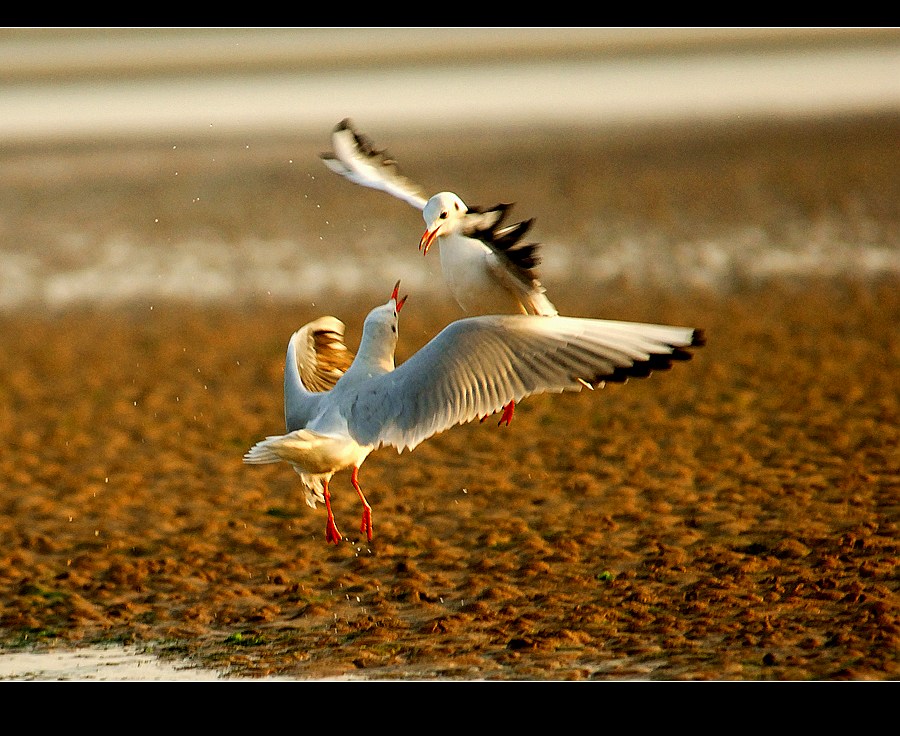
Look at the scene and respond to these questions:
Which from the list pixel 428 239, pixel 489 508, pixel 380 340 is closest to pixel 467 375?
pixel 380 340

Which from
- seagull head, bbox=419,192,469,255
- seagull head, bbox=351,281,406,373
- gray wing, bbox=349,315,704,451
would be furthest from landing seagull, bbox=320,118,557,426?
gray wing, bbox=349,315,704,451

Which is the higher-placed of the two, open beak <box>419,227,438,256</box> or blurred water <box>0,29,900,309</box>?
blurred water <box>0,29,900,309</box>

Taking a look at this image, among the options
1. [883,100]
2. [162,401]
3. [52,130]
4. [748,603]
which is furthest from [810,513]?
[52,130]

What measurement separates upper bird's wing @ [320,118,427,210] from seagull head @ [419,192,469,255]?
18.8 inches

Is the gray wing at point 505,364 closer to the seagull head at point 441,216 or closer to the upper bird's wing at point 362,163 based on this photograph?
the seagull head at point 441,216

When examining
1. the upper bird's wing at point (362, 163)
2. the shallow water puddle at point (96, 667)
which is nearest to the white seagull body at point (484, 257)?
the upper bird's wing at point (362, 163)

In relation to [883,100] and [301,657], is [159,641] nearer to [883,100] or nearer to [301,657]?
[301,657]

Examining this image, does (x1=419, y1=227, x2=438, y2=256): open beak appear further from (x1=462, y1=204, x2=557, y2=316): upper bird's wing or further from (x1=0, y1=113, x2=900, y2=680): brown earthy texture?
(x1=0, y1=113, x2=900, y2=680): brown earthy texture

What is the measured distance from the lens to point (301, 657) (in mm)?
4156

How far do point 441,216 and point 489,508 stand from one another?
1641mm

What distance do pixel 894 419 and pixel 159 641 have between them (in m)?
3.81

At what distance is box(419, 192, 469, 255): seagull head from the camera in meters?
4.18

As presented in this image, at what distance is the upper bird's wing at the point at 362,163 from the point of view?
4.75 m

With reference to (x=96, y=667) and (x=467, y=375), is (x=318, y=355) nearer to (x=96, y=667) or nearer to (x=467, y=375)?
(x=467, y=375)
